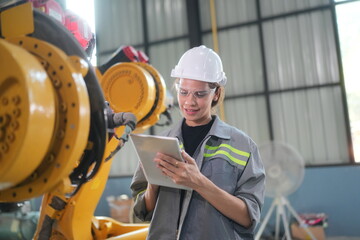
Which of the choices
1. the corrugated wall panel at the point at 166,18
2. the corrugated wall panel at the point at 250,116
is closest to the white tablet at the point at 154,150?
the corrugated wall panel at the point at 250,116

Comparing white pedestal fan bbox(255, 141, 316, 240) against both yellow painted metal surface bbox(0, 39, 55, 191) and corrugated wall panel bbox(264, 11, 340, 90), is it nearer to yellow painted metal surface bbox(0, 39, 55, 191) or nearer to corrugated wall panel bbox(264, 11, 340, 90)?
corrugated wall panel bbox(264, 11, 340, 90)

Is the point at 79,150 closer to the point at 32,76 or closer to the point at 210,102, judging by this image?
the point at 32,76

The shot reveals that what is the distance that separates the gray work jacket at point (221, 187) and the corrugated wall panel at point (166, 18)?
594 centimetres

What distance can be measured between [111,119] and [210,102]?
1.85 ft

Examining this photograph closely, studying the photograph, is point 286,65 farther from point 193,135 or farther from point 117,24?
point 193,135

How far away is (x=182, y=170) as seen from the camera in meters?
1.48

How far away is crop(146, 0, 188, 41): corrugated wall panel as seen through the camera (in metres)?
7.33

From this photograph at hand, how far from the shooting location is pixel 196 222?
5.30 feet

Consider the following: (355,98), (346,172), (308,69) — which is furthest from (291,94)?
(346,172)

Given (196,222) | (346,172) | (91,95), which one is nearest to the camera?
(91,95)

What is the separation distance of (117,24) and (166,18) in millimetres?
1293

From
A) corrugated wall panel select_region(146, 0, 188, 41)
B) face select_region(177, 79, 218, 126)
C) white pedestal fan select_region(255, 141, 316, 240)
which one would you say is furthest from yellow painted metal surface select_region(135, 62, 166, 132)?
corrugated wall panel select_region(146, 0, 188, 41)

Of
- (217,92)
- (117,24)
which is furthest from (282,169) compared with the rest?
(117,24)

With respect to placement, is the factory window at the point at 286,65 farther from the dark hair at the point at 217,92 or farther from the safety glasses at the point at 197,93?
the safety glasses at the point at 197,93
